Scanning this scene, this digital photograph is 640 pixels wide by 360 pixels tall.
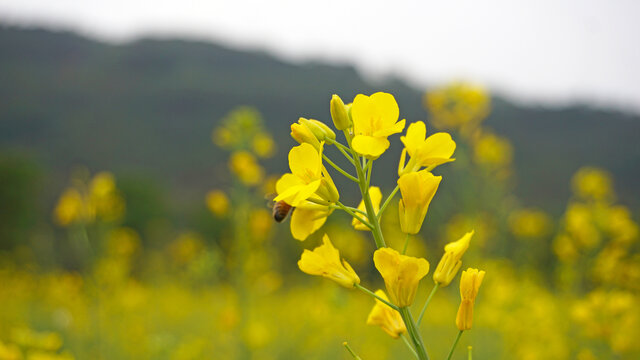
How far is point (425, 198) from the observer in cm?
114

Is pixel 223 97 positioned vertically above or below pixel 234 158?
below

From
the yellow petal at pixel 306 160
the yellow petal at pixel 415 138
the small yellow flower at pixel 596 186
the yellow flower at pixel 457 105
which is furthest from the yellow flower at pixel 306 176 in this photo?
the yellow flower at pixel 457 105

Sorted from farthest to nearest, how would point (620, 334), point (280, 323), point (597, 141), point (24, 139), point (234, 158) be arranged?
point (24, 139), point (597, 141), point (280, 323), point (234, 158), point (620, 334)

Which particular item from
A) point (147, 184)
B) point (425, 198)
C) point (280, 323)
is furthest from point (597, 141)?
point (425, 198)

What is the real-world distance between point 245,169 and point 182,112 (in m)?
92.7

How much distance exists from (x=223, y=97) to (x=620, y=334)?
326ft

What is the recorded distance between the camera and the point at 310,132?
3.96ft

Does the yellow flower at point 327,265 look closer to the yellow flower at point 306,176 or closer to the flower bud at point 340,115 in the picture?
the yellow flower at point 306,176

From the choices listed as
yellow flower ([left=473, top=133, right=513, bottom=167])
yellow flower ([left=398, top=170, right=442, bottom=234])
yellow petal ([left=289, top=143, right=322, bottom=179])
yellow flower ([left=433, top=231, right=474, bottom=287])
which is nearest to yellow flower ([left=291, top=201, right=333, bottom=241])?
yellow petal ([left=289, top=143, right=322, bottom=179])

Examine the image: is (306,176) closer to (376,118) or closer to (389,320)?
(376,118)

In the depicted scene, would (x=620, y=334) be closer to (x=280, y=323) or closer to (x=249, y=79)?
(x=280, y=323)

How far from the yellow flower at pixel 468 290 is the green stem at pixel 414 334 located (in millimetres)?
136

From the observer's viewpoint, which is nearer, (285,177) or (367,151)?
(367,151)

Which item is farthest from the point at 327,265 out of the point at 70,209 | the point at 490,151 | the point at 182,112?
the point at 182,112
